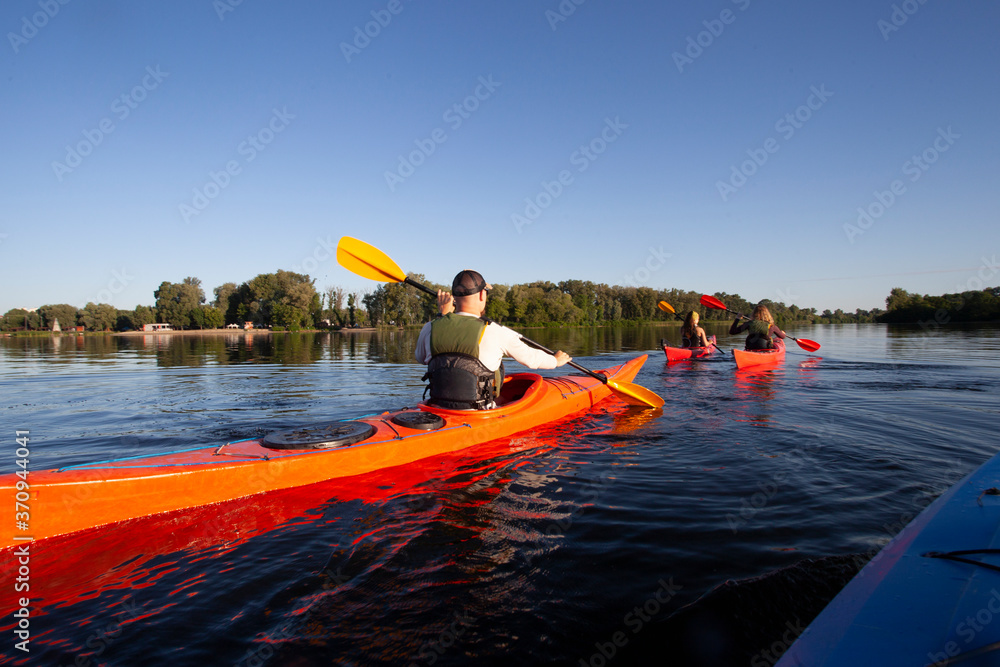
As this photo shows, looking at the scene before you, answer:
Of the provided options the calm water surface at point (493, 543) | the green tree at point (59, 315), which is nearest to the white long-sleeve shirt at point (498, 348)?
the calm water surface at point (493, 543)

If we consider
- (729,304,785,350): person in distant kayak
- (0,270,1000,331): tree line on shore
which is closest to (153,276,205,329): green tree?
(0,270,1000,331): tree line on shore

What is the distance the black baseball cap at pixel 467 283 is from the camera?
4.83m

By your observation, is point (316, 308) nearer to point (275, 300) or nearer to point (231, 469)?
point (275, 300)

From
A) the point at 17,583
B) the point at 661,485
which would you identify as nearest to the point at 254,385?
the point at 17,583

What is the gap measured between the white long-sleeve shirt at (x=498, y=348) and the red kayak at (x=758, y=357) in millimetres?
8833

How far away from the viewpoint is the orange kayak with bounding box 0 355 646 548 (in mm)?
2889

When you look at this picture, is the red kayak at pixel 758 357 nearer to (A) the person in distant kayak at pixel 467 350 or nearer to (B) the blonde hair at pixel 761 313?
(B) the blonde hair at pixel 761 313

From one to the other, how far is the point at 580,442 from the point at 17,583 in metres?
4.59

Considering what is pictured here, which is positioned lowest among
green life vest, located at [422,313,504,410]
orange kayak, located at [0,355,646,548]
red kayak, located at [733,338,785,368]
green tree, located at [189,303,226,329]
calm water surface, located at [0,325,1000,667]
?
calm water surface, located at [0,325,1000,667]

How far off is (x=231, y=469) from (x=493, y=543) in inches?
77.8

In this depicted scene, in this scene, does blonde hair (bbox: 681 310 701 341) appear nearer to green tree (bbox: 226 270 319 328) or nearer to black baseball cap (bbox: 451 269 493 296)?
black baseball cap (bbox: 451 269 493 296)

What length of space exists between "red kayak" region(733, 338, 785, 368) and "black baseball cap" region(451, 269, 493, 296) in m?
9.35

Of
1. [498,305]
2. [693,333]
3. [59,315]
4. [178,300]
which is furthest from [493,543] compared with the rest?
[59,315]

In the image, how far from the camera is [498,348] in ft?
16.1
